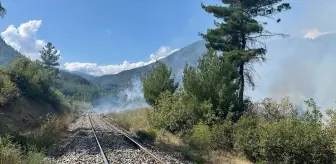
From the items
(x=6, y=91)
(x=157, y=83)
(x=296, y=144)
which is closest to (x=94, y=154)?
(x=296, y=144)

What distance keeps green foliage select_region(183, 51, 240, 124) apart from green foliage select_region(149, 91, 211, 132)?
1.86 ft

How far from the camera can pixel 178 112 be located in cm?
2838

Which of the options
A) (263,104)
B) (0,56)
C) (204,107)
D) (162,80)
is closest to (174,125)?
(204,107)

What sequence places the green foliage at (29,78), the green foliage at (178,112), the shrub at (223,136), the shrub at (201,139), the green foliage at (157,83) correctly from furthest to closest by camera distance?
the green foliage at (157,83), the green foliage at (29,78), the green foliage at (178,112), the shrub at (223,136), the shrub at (201,139)

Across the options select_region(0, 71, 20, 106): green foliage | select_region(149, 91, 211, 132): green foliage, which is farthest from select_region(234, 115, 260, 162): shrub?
select_region(0, 71, 20, 106): green foliage

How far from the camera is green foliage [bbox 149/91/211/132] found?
24911mm

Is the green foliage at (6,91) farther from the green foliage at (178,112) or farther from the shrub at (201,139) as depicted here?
the shrub at (201,139)

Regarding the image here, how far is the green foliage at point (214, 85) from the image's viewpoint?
→ 23.9 m

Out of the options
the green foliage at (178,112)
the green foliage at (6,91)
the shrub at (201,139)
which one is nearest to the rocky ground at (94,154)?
the shrub at (201,139)

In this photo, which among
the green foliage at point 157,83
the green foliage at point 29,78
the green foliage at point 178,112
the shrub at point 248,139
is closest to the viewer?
the shrub at point 248,139

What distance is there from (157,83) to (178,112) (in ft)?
37.0

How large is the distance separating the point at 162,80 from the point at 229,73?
1525cm

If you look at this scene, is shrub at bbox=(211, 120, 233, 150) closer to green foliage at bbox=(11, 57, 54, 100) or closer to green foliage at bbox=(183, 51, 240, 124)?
green foliage at bbox=(183, 51, 240, 124)

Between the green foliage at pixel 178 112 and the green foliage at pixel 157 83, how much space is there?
4.01 m
